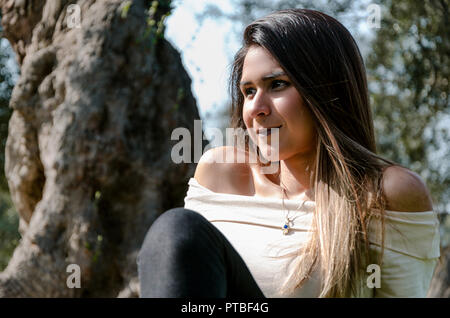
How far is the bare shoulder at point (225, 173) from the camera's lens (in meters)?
2.45

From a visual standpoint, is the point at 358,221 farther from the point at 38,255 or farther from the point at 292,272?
the point at 38,255

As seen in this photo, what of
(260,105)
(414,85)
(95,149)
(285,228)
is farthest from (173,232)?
(414,85)

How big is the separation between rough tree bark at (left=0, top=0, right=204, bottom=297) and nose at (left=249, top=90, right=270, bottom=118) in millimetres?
2091

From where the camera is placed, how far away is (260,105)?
82.3 inches

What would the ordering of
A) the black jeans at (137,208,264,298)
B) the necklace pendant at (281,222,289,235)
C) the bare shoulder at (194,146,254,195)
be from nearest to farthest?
the black jeans at (137,208,264,298)
the necklace pendant at (281,222,289,235)
the bare shoulder at (194,146,254,195)

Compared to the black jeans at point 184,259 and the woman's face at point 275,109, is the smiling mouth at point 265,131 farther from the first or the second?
the black jeans at point 184,259

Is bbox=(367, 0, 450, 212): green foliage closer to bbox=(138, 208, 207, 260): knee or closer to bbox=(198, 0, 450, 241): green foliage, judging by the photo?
bbox=(198, 0, 450, 241): green foliage

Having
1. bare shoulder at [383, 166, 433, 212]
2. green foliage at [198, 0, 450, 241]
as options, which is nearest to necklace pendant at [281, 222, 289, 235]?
bare shoulder at [383, 166, 433, 212]

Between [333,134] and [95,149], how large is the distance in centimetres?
234

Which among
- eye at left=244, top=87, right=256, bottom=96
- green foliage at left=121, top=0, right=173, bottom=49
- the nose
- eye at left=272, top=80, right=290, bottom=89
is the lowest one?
the nose

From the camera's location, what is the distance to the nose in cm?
209

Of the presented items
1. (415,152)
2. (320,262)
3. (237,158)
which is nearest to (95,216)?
(237,158)

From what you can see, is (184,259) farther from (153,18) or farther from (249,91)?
(153,18)

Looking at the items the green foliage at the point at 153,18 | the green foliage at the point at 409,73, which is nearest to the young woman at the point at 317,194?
the green foliage at the point at 153,18
